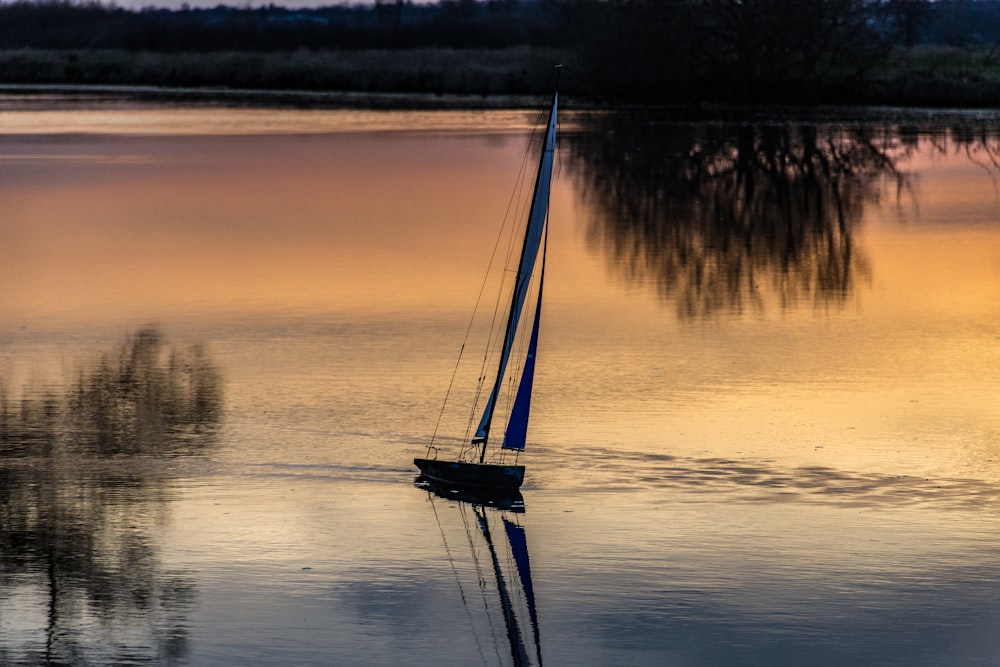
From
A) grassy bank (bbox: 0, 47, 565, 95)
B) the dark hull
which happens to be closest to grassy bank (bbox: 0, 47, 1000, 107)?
grassy bank (bbox: 0, 47, 565, 95)

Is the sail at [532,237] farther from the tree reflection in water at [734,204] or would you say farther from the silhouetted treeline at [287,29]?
the silhouetted treeline at [287,29]

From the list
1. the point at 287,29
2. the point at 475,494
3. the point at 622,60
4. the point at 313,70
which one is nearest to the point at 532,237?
the point at 475,494

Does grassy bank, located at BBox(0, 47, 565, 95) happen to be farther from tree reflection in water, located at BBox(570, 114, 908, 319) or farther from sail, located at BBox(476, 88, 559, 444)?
sail, located at BBox(476, 88, 559, 444)

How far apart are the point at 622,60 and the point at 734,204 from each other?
4072 centimetres

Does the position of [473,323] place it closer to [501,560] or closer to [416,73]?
[501,560]

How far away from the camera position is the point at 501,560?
42.5 ft

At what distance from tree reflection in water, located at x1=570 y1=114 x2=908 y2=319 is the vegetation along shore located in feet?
52.2

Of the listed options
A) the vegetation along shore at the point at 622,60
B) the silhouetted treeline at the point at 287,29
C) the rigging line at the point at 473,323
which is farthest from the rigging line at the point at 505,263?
the silhouetted treeline at the point at 287,29

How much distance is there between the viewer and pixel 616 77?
76.1m

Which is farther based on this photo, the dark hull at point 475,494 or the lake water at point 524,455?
the dark hull at point 475,494

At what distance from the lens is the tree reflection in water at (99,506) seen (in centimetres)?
1146

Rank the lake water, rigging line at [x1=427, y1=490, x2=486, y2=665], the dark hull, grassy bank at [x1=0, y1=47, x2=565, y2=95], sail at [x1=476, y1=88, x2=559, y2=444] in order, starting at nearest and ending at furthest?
1. rigging line at [x1=427, y1=490, x2=486, y2=665]
2. the lake water
3. the dark hull
4. sail at [x1=476, y1=88, x2=559, y2=444]
5. grassy bank at [x1=0, y1=47, x2=565, y2=95]

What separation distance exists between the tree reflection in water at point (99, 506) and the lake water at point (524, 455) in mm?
36

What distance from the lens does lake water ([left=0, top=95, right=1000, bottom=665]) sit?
458 inches
